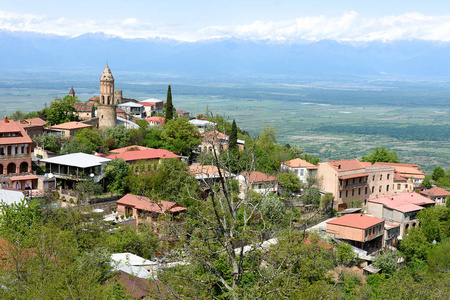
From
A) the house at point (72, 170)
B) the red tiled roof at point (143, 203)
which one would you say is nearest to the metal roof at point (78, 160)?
the house at point (72, 170)

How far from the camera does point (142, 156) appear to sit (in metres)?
47.7

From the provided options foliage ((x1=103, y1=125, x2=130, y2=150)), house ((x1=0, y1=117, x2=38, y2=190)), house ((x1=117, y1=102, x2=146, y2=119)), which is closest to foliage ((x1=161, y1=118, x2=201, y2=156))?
foliage ((x1=103, y1=125, x2=130, y2=150))

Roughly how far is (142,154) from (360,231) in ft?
64.5

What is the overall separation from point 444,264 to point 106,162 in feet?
85.2

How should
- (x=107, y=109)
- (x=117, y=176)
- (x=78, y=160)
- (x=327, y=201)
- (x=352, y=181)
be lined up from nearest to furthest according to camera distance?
(x=117, y=176), (x=78, y=160), (x=327, y=201), (x=352, y=181), (x=107, y=109)

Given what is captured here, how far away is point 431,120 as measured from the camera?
630 feet

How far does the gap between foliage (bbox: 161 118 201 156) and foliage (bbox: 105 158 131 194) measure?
1114cm

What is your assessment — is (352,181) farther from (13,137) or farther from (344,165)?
(13,137)

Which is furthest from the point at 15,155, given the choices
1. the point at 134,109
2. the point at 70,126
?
the point at 134,109

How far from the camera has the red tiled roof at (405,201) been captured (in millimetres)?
47741

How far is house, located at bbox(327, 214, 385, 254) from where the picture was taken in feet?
131

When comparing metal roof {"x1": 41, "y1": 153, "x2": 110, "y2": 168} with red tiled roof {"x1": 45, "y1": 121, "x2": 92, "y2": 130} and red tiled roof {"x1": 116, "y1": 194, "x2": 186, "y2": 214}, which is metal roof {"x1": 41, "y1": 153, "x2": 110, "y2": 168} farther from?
→ red tiled roof {"x1": 45, "y1": 121, "x2": 92, "y2": 130}

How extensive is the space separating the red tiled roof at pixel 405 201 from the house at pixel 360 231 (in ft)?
19.2

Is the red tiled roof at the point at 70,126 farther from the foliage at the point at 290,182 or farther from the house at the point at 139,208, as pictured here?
the foliage at the point at 290,182
